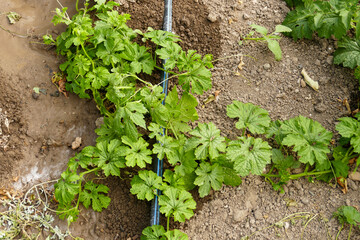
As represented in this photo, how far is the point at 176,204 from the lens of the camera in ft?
11.0

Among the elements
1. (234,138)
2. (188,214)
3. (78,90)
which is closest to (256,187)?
(234,138)

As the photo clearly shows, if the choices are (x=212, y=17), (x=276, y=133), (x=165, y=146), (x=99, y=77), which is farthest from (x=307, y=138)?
(x=99, y=77)

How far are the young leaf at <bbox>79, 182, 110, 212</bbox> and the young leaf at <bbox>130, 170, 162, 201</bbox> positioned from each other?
0.37 meters

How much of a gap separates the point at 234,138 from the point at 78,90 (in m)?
1.77

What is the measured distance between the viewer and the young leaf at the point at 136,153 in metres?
3.35

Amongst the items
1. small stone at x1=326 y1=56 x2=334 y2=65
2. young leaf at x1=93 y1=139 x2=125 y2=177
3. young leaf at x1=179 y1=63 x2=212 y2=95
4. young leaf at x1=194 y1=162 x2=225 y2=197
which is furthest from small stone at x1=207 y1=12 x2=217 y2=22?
young leaf at x1=93 y1=139 x2=125 y2=177

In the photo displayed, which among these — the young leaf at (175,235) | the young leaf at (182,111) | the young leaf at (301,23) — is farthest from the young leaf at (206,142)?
the young leaf at (301,23)

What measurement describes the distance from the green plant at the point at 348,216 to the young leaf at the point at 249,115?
1171mm

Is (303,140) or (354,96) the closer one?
(303,140)

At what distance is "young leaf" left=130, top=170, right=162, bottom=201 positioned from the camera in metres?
3.41

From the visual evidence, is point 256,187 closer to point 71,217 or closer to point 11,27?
point 71,217

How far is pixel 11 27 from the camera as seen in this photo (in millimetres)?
4328

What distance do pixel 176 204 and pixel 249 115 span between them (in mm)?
1178

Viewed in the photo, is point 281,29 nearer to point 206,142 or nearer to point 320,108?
point 320,108
